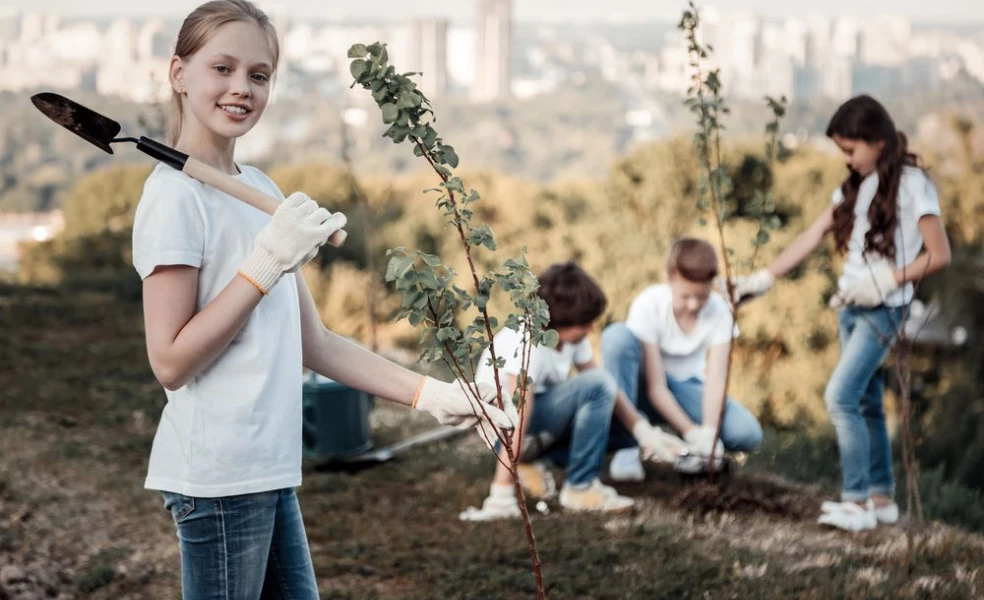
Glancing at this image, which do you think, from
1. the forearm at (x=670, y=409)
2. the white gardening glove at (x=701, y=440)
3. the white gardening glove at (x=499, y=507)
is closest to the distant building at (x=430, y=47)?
the forearm at (x=670, y=409)

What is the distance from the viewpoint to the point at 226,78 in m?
1.68

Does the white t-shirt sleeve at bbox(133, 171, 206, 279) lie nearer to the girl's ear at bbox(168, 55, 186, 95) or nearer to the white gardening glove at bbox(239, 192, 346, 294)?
the white gardening glove at bbox(239, 192, 346, 294)

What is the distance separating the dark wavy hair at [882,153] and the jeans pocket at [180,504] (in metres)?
2.88

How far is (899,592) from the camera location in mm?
2945

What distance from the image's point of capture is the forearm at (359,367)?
6.15ft

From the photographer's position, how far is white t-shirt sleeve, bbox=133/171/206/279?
1.56m

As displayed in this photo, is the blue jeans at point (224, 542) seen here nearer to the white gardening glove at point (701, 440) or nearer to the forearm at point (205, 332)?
the forearm at point (205, 332)

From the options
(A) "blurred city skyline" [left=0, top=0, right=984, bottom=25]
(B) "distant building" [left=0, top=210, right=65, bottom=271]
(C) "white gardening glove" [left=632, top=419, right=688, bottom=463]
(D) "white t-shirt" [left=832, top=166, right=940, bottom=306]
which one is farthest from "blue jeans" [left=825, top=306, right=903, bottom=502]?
(B) "distant building" [left=0, top=210, right=65, bottom=271]

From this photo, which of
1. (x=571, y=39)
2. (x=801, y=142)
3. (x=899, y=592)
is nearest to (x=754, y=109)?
(x=801, y=142)

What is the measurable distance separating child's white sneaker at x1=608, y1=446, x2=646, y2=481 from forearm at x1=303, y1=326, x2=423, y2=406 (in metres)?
2.72

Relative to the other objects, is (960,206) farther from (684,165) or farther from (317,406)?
(317,406)

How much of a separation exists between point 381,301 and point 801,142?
6.35m

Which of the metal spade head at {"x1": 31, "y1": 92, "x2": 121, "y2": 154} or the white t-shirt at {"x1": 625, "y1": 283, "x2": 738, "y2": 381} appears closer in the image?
the metal spade head at {"x1": 31, "y1": 92, "x2": 121, "y2": 154}

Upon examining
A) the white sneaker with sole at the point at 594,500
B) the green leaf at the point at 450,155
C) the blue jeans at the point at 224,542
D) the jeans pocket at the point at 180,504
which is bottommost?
the white sneaker with sole at the point at 594,500
